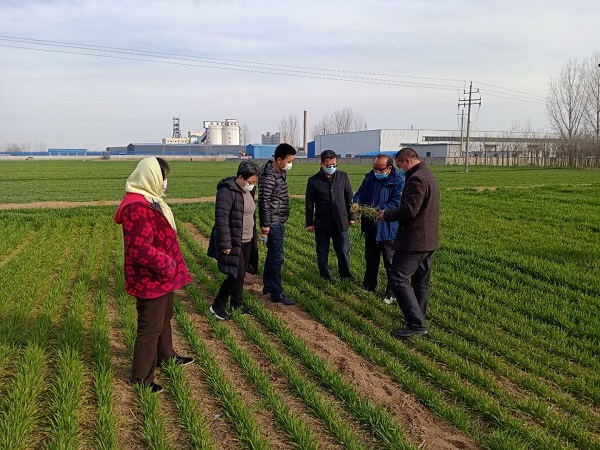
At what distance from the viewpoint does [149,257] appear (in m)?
3.71

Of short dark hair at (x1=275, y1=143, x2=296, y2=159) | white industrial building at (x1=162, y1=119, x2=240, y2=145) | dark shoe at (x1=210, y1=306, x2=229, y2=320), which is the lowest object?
dark shoe at (x1=210, y1=306, x2=229, y2=320)

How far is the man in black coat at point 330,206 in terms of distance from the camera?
6982 mm

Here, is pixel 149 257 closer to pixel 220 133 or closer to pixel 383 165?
pixel 383 165

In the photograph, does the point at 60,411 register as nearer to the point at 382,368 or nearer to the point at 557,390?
the point at 382,368

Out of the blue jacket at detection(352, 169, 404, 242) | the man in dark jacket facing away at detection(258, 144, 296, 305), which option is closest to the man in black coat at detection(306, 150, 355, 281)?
the blue jacket at detection(352, 169, 404, 242)

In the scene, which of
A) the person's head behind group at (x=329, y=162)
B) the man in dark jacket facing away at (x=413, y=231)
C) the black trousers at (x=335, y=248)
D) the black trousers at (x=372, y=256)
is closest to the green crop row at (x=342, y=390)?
the man in dark jacket facing away at (x=413, y=231)

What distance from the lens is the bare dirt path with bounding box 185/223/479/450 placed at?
333 centimetres

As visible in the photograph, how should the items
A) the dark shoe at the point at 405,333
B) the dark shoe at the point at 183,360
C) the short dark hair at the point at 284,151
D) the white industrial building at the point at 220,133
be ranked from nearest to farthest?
the dark shoe at the point at 183,360
the dark shoe at the point at 405,333
the short dark hair at the point at 284,151
the white industrial building at the point at 220,133

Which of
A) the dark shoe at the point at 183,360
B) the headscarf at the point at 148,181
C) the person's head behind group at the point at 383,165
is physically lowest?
the dark shoe at the point at 183,360

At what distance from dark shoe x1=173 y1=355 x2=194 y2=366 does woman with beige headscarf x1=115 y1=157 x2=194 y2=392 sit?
25cm

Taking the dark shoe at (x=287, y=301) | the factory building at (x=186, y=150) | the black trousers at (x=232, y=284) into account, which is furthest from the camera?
the factory building at (x=186, y=150)

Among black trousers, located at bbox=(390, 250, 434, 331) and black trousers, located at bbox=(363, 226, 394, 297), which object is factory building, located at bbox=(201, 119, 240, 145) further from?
black trousers, located at bbox=(390, 250, 434, 331)

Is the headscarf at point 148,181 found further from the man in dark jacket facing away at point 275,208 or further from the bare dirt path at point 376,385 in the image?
the man in dark jacket facing away at point 275,208

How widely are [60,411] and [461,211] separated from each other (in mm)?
12615
